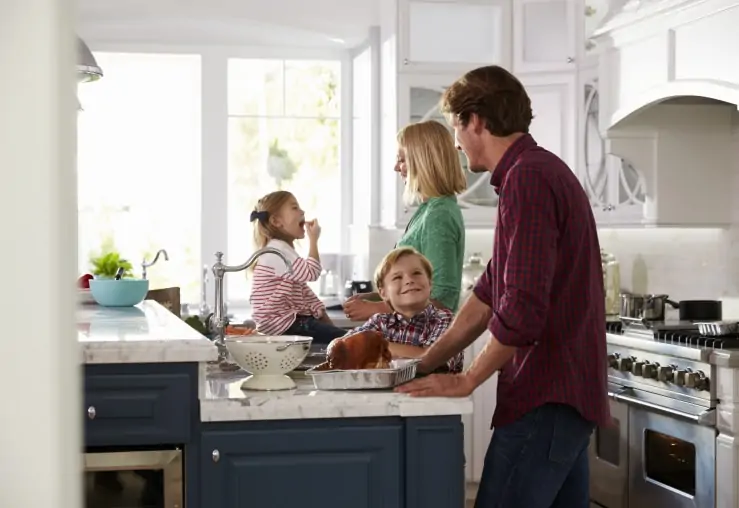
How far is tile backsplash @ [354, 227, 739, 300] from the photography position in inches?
180

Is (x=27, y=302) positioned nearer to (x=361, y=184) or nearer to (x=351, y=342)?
(x=351, y=342)

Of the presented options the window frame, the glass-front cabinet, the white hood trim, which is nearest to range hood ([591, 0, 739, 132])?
the white hood trim

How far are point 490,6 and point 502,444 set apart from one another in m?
3.55

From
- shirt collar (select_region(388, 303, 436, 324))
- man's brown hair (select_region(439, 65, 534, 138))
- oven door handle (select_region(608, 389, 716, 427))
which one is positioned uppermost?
man's brown hair (select_region(439, 65, 534, 138))

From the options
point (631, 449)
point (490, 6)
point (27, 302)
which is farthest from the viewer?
point (490, 6)

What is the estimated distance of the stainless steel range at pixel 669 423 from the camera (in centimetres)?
362

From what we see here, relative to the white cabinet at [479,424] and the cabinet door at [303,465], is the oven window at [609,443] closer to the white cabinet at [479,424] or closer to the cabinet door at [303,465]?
the white cabinet at [479,424]

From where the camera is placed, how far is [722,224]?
4594mm

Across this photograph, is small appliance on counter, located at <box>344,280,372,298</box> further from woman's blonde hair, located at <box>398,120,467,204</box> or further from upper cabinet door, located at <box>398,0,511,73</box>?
woman's blonde hair, located at <box>398,120,467,204</box>

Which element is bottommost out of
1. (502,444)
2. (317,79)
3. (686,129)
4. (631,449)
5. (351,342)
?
(631,449)

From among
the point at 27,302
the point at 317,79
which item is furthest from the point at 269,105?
the point at 27,302

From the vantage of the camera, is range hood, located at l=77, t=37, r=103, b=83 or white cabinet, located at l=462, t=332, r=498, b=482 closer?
range hood, located at l=77, t=37, r=103, b=83

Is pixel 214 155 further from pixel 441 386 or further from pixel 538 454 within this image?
pixel 538 454

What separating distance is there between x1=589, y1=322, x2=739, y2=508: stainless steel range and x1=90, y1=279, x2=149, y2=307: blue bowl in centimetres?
173
